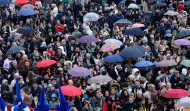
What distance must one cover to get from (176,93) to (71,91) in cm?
315

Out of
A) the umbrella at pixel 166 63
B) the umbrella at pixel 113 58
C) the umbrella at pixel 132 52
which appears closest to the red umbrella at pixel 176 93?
the umbrella at pixel 166 63

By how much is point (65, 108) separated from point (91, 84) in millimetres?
4415

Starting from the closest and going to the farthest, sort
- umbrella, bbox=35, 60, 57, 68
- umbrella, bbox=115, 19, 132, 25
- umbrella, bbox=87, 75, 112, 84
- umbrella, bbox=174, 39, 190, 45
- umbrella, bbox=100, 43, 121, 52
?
umbrella, bbox=87, 75, 112, 84
umbrella, bbox=35, 60, 57, 68
umbrella, bbox=100, 43, 121, 52
umbrella, bbox=174, 39, 190, 45
umbrella, bbox=115, 19, 132, 25

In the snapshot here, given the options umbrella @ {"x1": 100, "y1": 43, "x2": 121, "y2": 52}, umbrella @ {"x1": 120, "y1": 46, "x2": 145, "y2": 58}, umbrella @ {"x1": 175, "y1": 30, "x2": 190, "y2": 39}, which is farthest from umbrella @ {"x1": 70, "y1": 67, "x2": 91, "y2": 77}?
umbrella @ {"x1": 175, "y1": 30, "x2": 190, "y2": 39}

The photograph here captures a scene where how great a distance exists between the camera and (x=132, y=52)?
16.8m

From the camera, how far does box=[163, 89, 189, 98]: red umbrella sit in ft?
44.9

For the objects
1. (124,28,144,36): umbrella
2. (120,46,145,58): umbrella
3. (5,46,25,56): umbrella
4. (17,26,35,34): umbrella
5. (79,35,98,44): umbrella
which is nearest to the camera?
(120,46,145,58): umbrella

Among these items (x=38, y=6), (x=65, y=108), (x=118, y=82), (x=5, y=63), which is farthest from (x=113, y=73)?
(x=38, y=6)

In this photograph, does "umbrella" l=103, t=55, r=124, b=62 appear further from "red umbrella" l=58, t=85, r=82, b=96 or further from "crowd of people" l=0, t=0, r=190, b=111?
"red umbrella" l=58, t=85, r=82, b=96

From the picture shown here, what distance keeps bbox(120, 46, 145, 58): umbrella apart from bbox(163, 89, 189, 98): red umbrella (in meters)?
3.10

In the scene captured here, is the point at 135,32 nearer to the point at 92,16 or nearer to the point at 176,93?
the point at 92,16

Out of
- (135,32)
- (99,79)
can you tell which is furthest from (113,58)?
(135,32)

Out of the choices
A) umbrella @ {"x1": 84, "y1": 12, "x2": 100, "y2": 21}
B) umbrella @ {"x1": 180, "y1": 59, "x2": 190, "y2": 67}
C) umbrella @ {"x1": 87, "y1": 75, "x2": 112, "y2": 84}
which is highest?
umbrella @ {"x1": 84, "y1": 12, "x2": 100, "y2": 21}

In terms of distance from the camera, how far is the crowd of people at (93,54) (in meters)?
14.2
